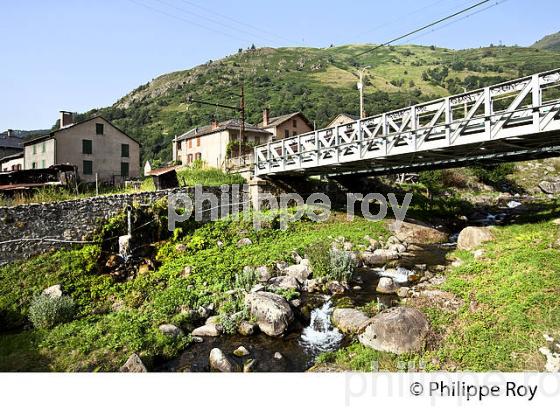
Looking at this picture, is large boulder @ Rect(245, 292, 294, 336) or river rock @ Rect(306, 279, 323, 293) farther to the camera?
river rock @ Rect(306, 279, 323, 293)

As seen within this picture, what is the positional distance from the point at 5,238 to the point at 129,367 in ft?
31.1

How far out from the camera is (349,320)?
435 inches

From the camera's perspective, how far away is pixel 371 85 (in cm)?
12150

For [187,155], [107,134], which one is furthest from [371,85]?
[107,134]

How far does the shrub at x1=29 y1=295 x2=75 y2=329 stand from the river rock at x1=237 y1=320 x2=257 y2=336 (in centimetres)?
583

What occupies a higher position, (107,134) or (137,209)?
(107,134)

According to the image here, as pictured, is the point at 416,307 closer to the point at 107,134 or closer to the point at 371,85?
the point at 107,134

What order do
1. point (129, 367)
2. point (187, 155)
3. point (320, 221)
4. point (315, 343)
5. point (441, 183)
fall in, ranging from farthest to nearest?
point (187, 155)
point (441, 183)
point (320, 221)
point (315, 343)
point (129, 367)

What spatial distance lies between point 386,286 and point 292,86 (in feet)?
350

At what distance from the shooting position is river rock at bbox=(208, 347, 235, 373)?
9.24 metres

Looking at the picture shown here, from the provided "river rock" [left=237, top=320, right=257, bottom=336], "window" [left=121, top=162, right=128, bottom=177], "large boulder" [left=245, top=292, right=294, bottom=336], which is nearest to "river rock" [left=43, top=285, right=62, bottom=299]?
"river rock" [left=237, top=320, right=257, bottom=336]

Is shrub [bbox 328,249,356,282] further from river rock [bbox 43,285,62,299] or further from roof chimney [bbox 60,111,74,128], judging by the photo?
roof chimney [bbox 60,111,74,128]

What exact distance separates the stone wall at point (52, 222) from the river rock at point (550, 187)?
132 ft

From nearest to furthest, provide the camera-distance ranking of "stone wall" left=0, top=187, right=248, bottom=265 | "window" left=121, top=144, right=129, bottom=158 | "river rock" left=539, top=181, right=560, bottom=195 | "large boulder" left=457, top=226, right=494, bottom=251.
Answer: "stone wall" left=0, top=187, right=248, bottom=265 < "large boulder" left=457, top=226, right=494, bottom=251 < "window" left=121, top=144, right=129, bottom=158 < "river rock" left=539, top=181, right=560, bottom=195
